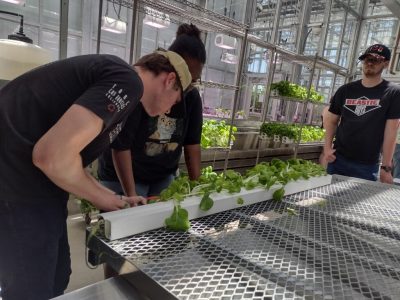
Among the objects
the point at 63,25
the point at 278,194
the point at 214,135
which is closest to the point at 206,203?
the point at 278,194

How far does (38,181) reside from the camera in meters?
0.96

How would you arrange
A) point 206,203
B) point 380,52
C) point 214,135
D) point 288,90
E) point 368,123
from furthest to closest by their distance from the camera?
point 288,90 → point 214,135 → point 368,123 → point 380,52 → point 206,203

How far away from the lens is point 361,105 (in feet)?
7.61

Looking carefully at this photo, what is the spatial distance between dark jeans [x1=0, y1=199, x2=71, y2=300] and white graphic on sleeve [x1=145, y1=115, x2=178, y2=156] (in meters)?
0.73

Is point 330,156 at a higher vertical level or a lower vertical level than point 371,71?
lower

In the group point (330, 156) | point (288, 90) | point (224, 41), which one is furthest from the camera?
point (224, 41)

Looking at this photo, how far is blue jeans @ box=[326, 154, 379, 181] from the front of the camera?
231 centimetres

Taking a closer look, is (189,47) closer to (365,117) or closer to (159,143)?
(159,143)

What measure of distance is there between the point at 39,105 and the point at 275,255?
80cm

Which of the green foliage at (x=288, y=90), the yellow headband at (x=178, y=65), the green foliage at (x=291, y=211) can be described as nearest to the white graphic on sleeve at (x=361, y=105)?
the green foliage at (x=291, y=211)

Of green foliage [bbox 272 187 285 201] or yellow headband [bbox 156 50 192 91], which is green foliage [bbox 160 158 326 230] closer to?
green foliage [bbox 272 187 285 201]

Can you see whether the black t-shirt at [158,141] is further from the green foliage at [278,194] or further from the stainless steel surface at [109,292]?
the stainless steel surface at [109,292]

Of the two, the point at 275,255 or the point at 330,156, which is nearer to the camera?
the point at 275,255

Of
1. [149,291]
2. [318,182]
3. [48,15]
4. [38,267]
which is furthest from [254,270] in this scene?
[48,15]
